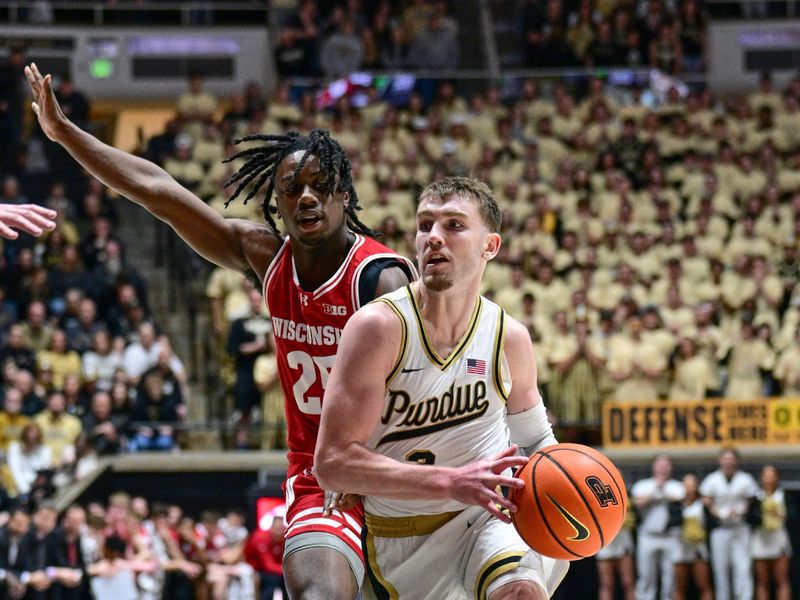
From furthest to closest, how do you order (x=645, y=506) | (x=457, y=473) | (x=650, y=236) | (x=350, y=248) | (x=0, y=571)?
(x=650, y=236) < (x=645, y=506) < (x=0, y=571) < (x=350, y=248) < (x=457, y=473)

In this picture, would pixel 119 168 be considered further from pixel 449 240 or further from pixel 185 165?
pixel 185 165

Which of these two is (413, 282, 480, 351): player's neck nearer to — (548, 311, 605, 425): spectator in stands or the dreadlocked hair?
the dreadlocked hair

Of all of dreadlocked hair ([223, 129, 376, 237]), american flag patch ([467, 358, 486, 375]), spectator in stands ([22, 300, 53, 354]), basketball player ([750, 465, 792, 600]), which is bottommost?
basketball player ([750, 465, 792, 600])

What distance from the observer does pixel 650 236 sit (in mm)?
16656

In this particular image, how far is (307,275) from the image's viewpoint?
552cm

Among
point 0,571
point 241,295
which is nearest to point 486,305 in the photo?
point 0,571

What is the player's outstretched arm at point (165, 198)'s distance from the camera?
577 cm

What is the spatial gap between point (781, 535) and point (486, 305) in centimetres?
968

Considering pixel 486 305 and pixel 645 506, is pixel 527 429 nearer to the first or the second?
pixel 486 305

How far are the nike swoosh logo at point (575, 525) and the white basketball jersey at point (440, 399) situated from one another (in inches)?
18.6

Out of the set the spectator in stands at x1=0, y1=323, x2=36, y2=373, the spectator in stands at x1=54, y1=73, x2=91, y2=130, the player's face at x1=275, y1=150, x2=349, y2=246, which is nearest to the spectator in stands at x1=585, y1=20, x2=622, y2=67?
the spectator in stands at x1=54, y1=73, x2=91, y2=130

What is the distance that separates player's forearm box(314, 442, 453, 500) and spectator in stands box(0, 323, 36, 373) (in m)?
10.4

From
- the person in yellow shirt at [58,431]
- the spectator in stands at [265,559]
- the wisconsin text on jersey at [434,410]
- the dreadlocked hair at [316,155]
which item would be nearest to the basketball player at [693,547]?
the spectator in stands at [265,559]

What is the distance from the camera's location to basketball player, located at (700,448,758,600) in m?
13.8
